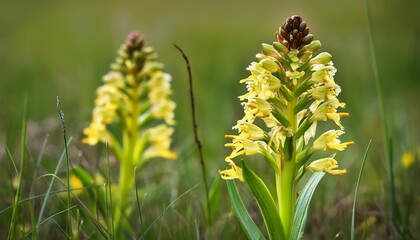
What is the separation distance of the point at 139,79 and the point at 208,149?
56.1 inches

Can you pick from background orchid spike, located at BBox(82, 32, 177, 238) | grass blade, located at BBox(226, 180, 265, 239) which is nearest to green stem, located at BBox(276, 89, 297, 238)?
grass blade, located at BBox(226, 180, 265, 239)

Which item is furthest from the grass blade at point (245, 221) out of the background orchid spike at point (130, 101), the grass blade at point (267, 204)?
the background orchid spike at point (130, 101)

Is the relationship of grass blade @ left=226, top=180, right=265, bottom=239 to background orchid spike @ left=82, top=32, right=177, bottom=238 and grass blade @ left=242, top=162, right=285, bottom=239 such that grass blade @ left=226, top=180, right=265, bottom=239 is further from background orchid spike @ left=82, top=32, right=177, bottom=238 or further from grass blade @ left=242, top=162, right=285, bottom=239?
background orchid spike @ left=82, top=32, right=177, bottom=238

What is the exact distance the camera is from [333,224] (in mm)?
2648

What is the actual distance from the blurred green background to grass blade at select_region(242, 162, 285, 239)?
0.66 m

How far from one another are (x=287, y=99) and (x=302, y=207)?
0.40 m

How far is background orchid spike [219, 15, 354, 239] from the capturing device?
2080mm

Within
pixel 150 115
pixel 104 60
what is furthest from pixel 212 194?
pixel 104 60

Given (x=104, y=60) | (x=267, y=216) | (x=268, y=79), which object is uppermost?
(x=104, y=60)

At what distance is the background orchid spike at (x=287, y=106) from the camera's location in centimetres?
208

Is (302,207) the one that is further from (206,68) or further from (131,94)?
(206,68)

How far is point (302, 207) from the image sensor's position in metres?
2.12

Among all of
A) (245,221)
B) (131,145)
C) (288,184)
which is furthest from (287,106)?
(131,145)

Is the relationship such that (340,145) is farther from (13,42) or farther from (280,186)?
(13,42)
